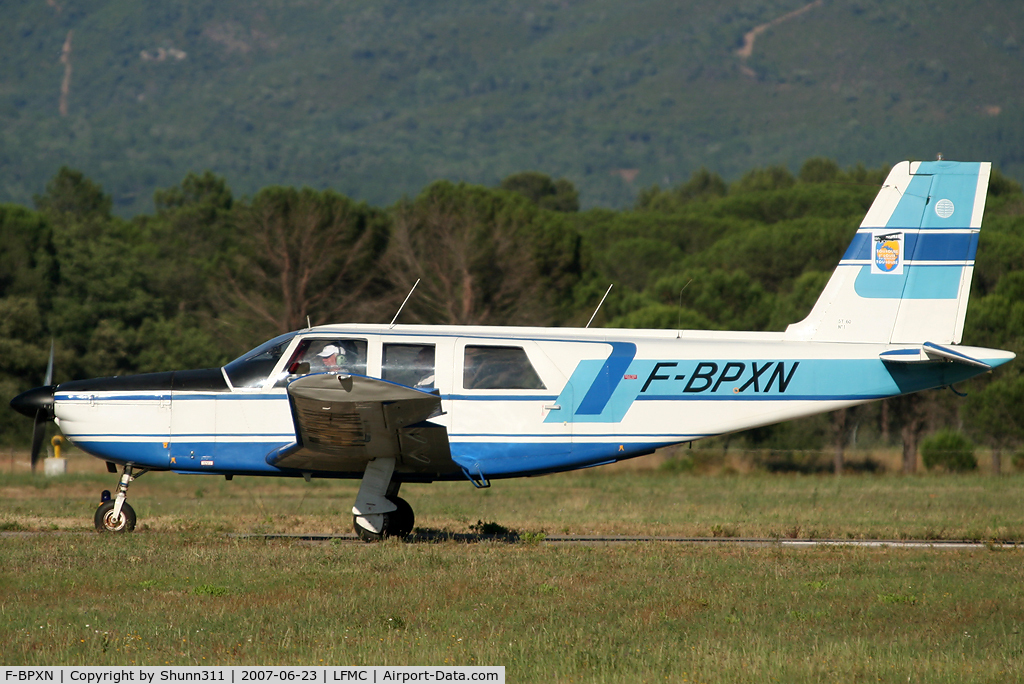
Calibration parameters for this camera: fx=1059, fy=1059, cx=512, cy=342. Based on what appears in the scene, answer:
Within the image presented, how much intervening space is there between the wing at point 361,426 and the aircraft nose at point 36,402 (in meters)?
2.67

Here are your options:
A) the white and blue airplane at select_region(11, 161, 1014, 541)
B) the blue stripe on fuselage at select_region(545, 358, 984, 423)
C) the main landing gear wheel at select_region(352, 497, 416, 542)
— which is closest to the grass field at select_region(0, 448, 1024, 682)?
the main landing gear wheel at select_region(352, 497, 416, 542)

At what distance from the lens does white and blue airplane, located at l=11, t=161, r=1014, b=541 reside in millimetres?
11898

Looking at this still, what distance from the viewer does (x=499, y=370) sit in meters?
12.0

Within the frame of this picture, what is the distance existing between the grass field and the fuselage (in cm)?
108

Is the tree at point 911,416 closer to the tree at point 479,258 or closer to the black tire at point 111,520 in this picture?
the tree at point 479,258

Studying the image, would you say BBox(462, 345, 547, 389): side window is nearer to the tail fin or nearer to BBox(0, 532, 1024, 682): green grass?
BBox(0, 532, 1024, 682): green grass

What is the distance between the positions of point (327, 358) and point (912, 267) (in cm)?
690

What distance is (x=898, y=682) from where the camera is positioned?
6508 mm

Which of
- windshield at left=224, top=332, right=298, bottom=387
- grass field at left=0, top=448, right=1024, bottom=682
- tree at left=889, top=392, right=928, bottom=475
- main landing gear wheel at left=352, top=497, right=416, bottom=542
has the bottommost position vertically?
tree at left=889, top=392, right=928, bottom=475

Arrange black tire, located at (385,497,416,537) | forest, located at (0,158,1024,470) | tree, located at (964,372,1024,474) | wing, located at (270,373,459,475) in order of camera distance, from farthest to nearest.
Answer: forest, located at (0,158,1024,470) → tree, located at (964,372,1024,474) → black tire, located at (385,497,416,537) → wing, located at (270,373,459,475)

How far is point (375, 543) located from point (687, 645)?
5251 mm

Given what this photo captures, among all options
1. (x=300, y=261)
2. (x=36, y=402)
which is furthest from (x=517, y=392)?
(x=300, y=261)

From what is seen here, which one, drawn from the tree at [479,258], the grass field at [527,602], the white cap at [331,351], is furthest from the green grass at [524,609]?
the tree at [479,258]

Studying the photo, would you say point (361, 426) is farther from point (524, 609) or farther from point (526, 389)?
point (524, 609)
